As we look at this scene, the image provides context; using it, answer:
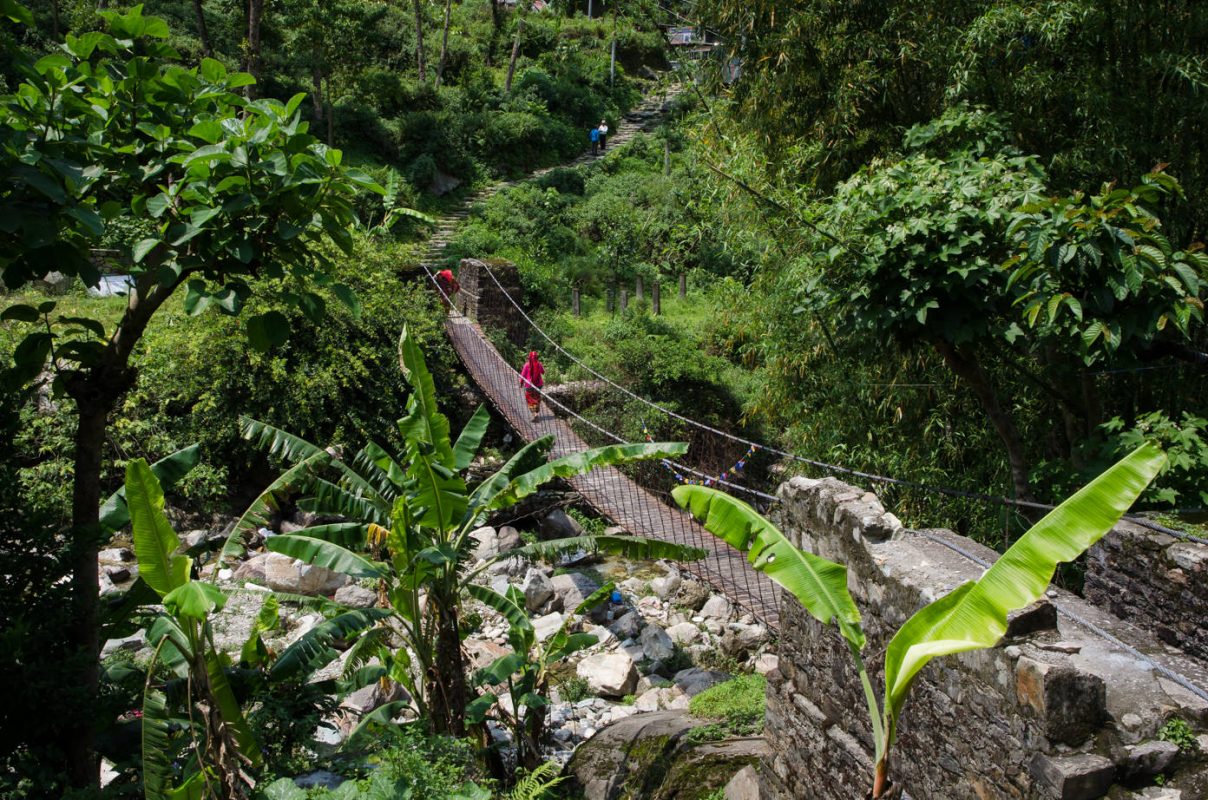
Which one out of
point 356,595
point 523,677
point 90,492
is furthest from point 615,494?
point 90,492

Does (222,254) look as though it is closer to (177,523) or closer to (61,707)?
(61,707)

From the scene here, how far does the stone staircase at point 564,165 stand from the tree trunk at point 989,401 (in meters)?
4.49

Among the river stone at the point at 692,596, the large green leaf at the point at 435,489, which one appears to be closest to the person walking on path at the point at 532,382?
the river stone at the point at 692,596

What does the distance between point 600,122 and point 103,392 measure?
A: 19462 millimetres

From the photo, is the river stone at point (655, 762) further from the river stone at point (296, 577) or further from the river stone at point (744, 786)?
the river stone at point (296, 577)

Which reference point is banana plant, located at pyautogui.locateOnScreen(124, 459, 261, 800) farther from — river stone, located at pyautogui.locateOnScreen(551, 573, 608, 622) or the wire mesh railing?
river stone, located at pyautogui.locateOnScreen(551, 573, 608, 622)

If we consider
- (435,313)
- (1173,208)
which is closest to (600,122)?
(435,313)

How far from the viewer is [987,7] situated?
19.7ft

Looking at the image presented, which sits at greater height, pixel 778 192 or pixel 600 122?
pixel 600 122

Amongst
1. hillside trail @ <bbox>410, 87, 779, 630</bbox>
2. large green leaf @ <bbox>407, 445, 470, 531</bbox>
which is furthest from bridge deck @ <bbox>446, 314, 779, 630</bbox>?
A: large green leaf @ <bbox>407, 445, 470, 531</bbox>

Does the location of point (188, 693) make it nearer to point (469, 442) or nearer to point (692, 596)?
point (469, 442)

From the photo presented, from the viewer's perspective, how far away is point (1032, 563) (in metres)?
2.25

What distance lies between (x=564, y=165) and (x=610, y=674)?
14902 millimetres

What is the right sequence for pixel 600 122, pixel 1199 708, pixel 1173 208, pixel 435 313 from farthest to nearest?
1. pixel 600 122
2. pixel 435 313
3. pixel 1173 208
4. pixel 1199 708
